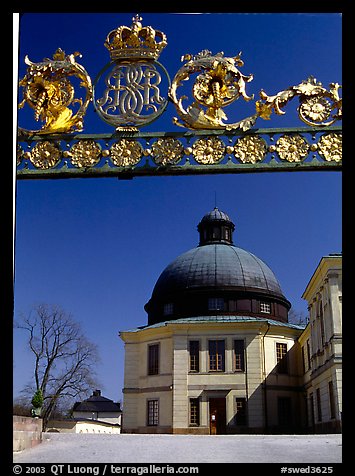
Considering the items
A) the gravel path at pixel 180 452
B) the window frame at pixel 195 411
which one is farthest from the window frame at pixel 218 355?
the gravel path at pixel 180 452

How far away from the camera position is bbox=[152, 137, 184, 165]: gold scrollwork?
7945 mm

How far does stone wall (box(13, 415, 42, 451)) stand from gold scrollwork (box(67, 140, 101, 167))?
10.4ft

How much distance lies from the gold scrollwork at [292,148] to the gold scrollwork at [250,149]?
0.19 meters

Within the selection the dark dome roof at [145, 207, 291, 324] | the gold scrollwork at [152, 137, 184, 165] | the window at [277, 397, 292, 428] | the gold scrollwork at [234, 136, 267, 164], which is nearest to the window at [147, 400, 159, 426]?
the dark dome roof at [145, 207, 291, 324]

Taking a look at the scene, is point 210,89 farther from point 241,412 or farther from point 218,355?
point 241,412

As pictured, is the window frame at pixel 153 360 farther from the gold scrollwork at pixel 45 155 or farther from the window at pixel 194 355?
the gold scrollwork at pixel 45 155

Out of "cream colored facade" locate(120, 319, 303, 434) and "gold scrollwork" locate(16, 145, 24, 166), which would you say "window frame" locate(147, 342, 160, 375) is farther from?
"gold scrollwork" locate(16, 145, 24, 166)

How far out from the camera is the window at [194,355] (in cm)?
2628

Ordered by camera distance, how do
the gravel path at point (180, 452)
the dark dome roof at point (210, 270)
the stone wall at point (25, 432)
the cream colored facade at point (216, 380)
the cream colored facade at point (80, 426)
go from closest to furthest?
1. the gravel path at point (180, 452)
2. the stone wall at point (25, 432)
3. the cream colored facade at point (80, 426)
4. the cream colored facade at point (216, 380)
5. the dark dome roof at point (210, 270)

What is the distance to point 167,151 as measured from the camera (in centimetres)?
798

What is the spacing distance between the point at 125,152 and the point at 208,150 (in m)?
1.04
